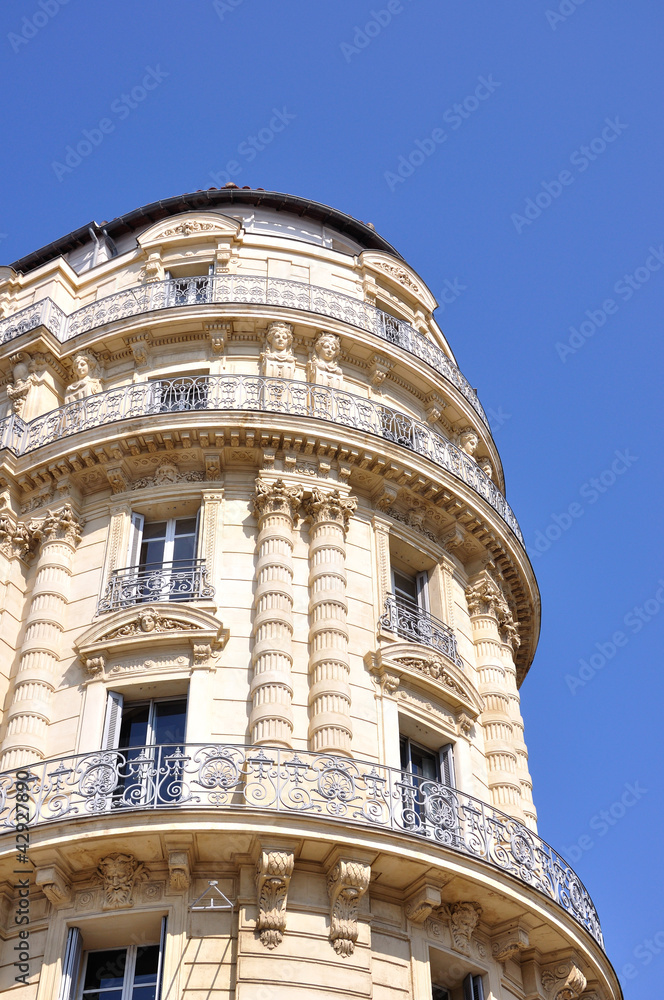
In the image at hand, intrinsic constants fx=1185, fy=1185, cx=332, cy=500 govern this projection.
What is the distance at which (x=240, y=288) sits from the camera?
2364 cm

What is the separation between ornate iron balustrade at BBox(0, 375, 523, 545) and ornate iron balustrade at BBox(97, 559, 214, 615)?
308cm

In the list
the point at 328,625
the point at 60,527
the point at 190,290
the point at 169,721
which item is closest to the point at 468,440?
the point at 190,290

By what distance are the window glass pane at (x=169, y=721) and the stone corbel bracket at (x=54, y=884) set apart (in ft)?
9.26

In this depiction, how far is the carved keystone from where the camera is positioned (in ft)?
49.7

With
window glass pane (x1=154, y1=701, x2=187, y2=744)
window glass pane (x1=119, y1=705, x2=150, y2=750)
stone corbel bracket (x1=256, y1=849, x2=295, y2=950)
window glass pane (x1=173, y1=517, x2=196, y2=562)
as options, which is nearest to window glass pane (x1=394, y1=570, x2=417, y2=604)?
window glass pane (x1=173, y1=517, x2=196, y2=562)

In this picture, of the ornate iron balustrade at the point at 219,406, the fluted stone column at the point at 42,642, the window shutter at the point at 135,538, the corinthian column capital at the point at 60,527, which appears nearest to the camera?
the fluted stone column at the point at 42,642

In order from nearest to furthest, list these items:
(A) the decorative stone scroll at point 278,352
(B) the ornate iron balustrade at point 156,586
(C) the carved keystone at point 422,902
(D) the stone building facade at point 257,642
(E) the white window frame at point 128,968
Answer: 1. (E) the white window frame at point 128,968
2. (D) the stone building facade at point 257,642
3. (C) the carved keystone at point 422,902
4. (B) the ornate iron balustrade at point 156,586
5. (A) the decorative stone scroll at point 278,352

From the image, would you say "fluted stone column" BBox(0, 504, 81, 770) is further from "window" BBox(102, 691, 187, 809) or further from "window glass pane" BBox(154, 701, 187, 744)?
"window glass pane" BBox(154, 701, 187, 744)

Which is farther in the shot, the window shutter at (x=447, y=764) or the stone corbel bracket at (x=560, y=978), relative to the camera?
the window shutter at (x=447, y=764)

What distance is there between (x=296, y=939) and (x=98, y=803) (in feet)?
9.67

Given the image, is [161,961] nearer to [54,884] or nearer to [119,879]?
[119,879]

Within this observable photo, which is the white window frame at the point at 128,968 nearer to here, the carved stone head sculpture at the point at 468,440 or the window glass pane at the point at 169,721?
the window glass pane at the point at 169,721

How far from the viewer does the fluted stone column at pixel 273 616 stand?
16531 millimetres

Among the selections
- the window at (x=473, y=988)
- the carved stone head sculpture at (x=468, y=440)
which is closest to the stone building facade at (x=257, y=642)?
the window at (x=473, y=988)
